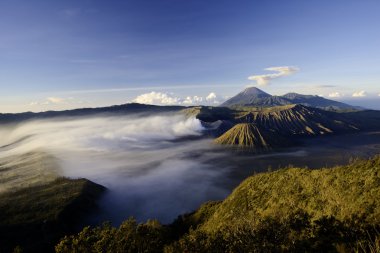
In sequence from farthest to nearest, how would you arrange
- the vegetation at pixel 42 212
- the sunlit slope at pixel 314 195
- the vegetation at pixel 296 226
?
1. the vegetation at pixel 42 212
2. the sunlit slope at pixel 314 195
3. the vegetation at pixel 296 226

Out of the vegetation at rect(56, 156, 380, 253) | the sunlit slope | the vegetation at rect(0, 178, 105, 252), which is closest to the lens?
the vegetation at rect(56, 156, 380, 253)

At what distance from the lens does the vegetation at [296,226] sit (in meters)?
25.4

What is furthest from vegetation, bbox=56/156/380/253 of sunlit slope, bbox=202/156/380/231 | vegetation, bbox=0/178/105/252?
vegetation, bbox=0/178/105/252

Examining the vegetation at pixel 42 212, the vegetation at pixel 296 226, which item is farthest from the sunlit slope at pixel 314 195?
the vegetation at pixel 42 212

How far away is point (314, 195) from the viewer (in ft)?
146

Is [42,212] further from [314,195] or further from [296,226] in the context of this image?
[296,226]

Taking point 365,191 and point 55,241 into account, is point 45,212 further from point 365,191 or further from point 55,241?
point 365,191

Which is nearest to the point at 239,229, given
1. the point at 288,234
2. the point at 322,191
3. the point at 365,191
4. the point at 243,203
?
the point at 288,234

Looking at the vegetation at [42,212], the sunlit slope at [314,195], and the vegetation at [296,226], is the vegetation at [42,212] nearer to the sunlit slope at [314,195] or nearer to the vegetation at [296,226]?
the sunlit slope at [314,195]

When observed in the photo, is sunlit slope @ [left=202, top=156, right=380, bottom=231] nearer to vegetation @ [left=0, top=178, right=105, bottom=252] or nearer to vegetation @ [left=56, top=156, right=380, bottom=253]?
vegetation @ [left=56, top=156, right=380, bottom=253]

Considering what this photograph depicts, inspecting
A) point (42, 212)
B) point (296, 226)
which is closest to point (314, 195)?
point (296, 226)

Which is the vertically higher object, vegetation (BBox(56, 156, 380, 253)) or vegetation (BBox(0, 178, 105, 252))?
vegetation (BBox(56, 156, 380, 253))

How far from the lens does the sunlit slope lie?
33406 millimetres

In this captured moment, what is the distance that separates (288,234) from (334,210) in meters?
10.6
